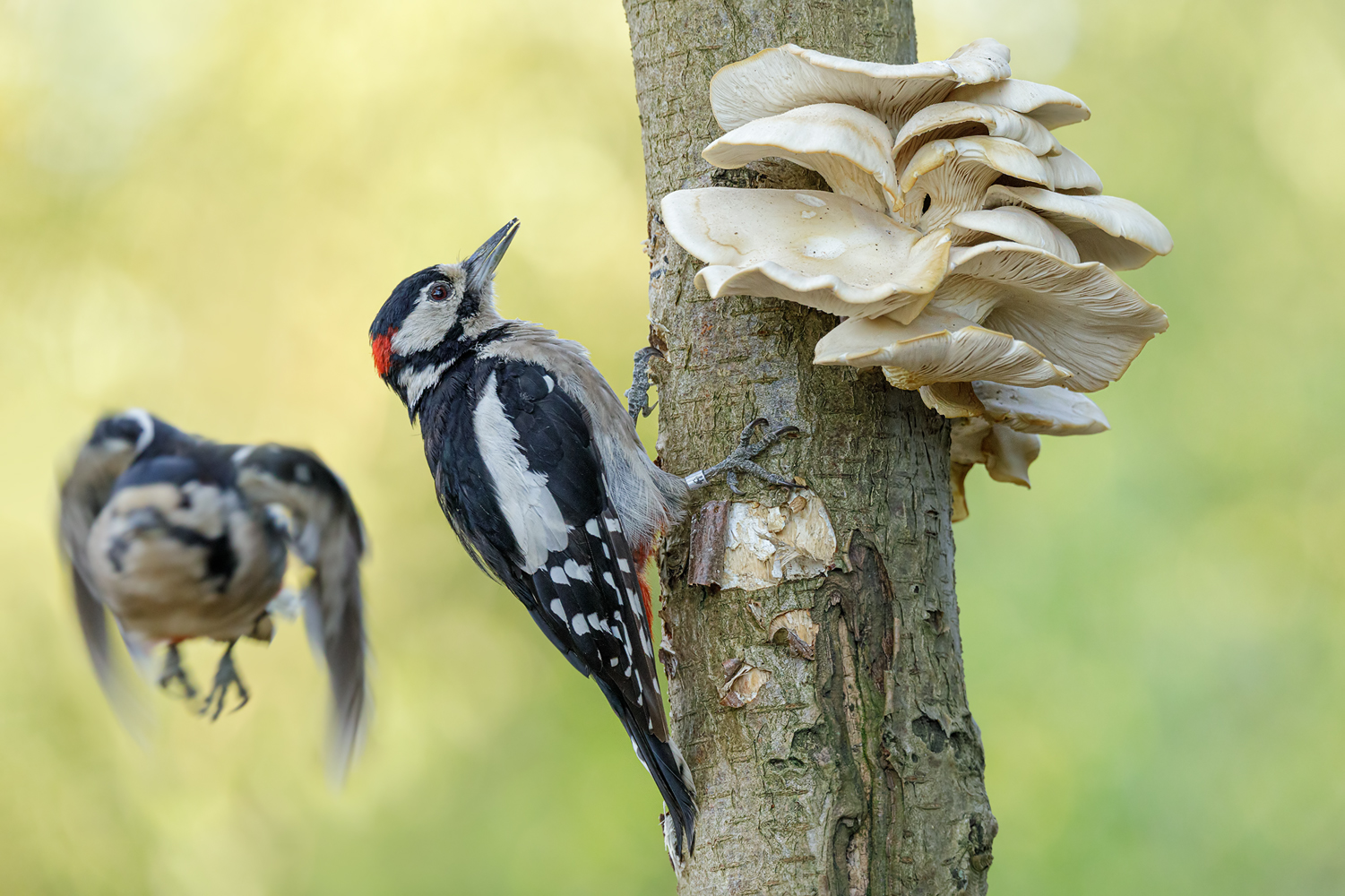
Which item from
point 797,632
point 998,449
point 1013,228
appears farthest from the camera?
point 998,449

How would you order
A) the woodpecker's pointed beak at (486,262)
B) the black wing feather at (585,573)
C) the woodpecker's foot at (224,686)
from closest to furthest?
the woodpecker's foot at (224,686) < the black wing feather at (585,573) < the woodpecker's pointed beak at (486,262)

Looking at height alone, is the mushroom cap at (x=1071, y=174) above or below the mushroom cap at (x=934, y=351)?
above

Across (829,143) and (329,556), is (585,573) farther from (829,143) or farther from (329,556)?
(329,556)

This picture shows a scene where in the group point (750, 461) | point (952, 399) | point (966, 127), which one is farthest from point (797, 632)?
point (966, 127)

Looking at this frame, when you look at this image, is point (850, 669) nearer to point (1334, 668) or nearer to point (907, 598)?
point (907, 598)

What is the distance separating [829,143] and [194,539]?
105 cm

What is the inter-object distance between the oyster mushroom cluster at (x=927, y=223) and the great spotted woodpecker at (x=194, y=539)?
81 cm

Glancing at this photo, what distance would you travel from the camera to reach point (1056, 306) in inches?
60.2

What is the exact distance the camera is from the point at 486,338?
2.32 metres

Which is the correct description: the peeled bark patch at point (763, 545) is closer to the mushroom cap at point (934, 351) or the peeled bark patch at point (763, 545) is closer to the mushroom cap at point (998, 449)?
the mushroom cap at point (934, 351)

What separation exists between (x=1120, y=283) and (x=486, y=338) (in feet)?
4.58

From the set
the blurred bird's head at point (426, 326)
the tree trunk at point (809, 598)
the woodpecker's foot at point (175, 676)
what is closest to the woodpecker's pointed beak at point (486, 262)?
the blurred bird's head at point (426, 326)

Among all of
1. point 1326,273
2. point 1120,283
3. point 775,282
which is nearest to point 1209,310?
point 1326,273

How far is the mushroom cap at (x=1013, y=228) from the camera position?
134cm
